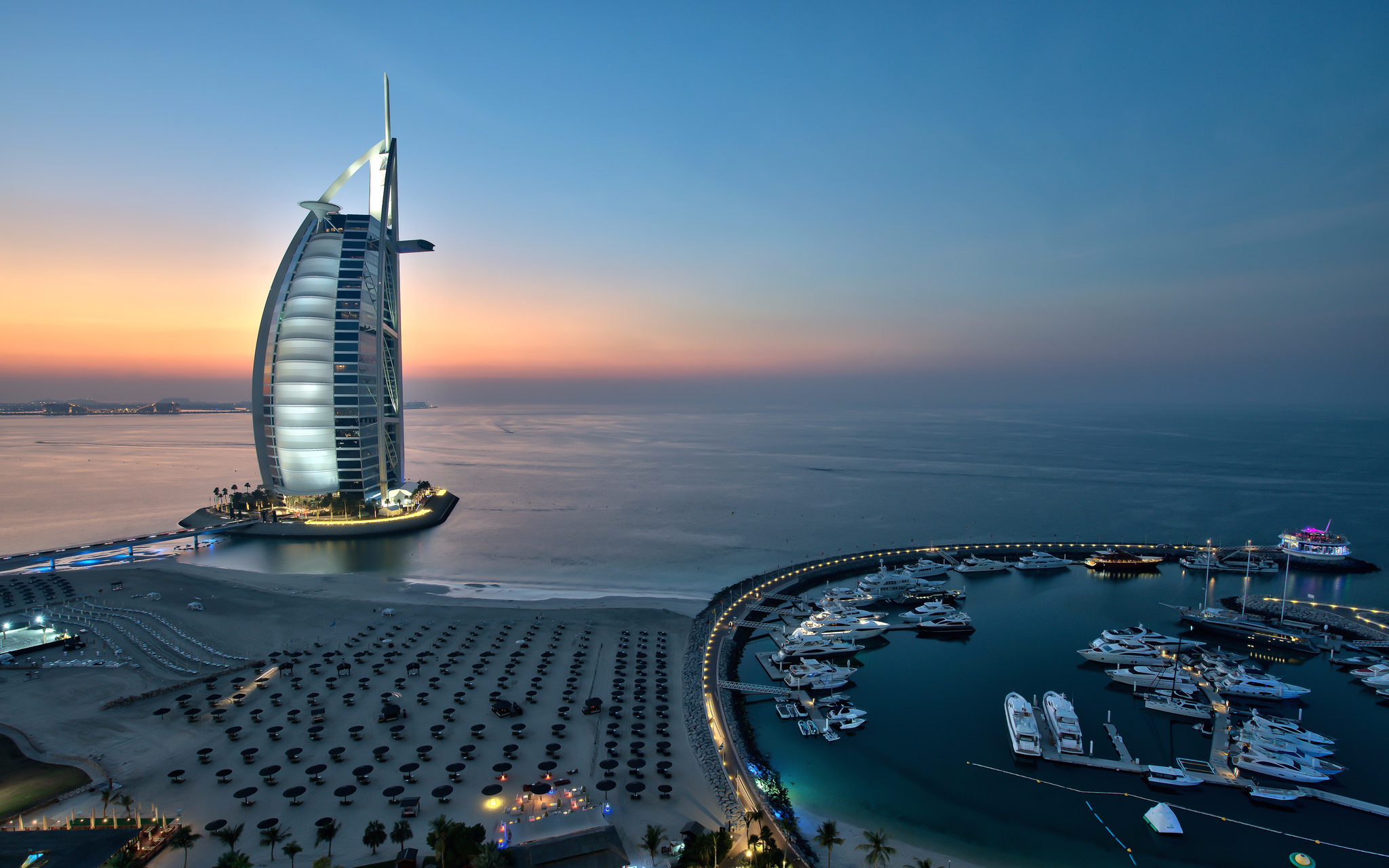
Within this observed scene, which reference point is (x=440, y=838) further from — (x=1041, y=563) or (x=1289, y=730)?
(x=1041, y=563)

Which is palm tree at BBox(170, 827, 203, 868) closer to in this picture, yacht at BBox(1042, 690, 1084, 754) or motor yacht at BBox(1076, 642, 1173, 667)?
yacht at BBox(1042, 690, 1084, 754)

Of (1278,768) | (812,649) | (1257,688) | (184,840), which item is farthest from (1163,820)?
(184,840)

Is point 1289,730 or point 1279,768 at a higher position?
point 1289,730

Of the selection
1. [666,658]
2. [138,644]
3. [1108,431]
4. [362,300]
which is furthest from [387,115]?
[1108,431]

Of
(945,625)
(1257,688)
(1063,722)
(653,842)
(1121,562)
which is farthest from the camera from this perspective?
(1121,562)

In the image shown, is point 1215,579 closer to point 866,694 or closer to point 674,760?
point 866,694

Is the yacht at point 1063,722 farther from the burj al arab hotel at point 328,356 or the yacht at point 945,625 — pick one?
the burj al arab hotel at point 328,356

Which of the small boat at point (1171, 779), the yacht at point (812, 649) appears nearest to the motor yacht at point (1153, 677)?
the small boat at point (1171, 779)
